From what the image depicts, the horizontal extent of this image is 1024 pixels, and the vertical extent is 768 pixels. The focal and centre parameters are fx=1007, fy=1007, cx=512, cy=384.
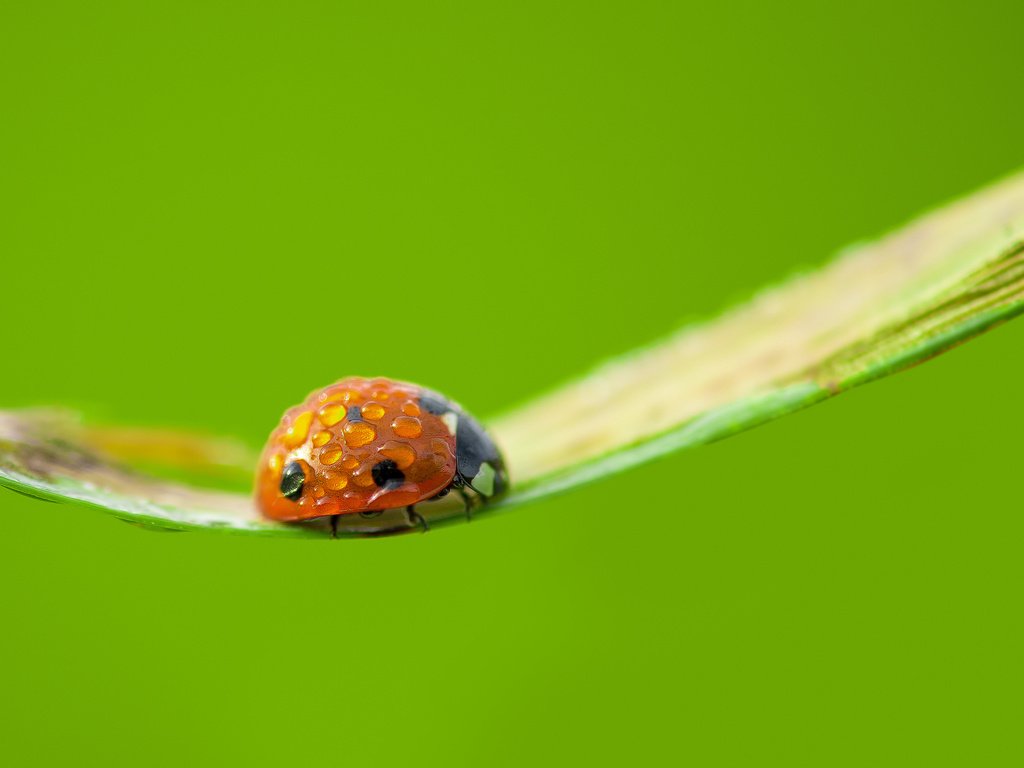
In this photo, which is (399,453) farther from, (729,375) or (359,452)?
(729,375)

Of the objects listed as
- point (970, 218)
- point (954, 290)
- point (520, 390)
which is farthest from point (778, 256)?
point (954, 290)

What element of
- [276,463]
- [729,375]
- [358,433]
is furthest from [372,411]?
[729,375]

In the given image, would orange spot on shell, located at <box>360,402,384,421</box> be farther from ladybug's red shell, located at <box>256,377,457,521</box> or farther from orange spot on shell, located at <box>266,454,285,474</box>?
orange spot on shell, located at <box>266,454,285,474</box>

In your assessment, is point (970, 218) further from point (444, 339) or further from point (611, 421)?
point (444, 339)

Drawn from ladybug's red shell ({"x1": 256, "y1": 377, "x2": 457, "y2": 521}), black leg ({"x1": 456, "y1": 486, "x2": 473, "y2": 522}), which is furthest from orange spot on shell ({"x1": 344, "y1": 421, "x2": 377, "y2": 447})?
black leg ({"x1": 456, "y1": 486, "x2": 473, "y2": 522})

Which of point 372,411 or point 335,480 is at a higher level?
point 372,411

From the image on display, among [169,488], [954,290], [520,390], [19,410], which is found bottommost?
[954,290]
